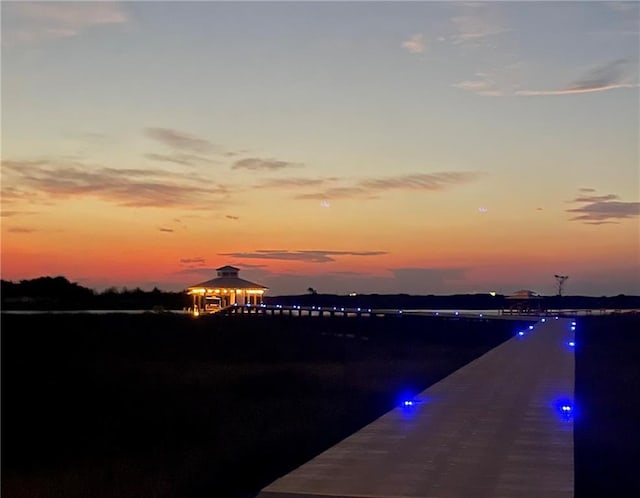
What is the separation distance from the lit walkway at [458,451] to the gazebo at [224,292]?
173 ft

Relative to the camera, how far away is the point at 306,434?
14.8 metres

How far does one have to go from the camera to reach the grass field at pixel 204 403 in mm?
12570

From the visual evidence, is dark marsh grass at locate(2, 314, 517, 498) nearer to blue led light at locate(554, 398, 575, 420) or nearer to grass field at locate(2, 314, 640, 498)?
grass field at locate(2, 314, 640, 498)

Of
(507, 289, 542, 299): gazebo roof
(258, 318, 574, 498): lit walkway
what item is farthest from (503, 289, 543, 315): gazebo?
(258, 318, 574, 498): lit walkway

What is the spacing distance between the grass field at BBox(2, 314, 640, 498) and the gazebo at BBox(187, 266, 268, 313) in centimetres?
2867

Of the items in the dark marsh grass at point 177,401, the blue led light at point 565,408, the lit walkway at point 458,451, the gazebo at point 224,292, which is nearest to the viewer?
the lit walkway at point 458,451

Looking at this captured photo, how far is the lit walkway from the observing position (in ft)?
32.6

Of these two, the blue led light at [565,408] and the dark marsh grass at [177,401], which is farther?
the blue led light at [565,408]

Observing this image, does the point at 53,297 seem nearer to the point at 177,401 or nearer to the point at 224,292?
the point at 177,401

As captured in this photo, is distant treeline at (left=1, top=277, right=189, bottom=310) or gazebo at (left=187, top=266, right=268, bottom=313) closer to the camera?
distant treeline at (left=1, top=277, right=189, bottom=310)

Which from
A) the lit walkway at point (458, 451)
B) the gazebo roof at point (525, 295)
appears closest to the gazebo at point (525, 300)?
the gazebo roof at point (525, 295)

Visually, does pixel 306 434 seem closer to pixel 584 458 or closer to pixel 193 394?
pixel 584 458

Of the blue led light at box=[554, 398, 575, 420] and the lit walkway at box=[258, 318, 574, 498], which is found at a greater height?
the blue led light at box=[554, 398, 575, 420]

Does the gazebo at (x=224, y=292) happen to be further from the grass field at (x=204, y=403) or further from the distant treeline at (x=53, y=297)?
the grass field at (x=204, y=403)
